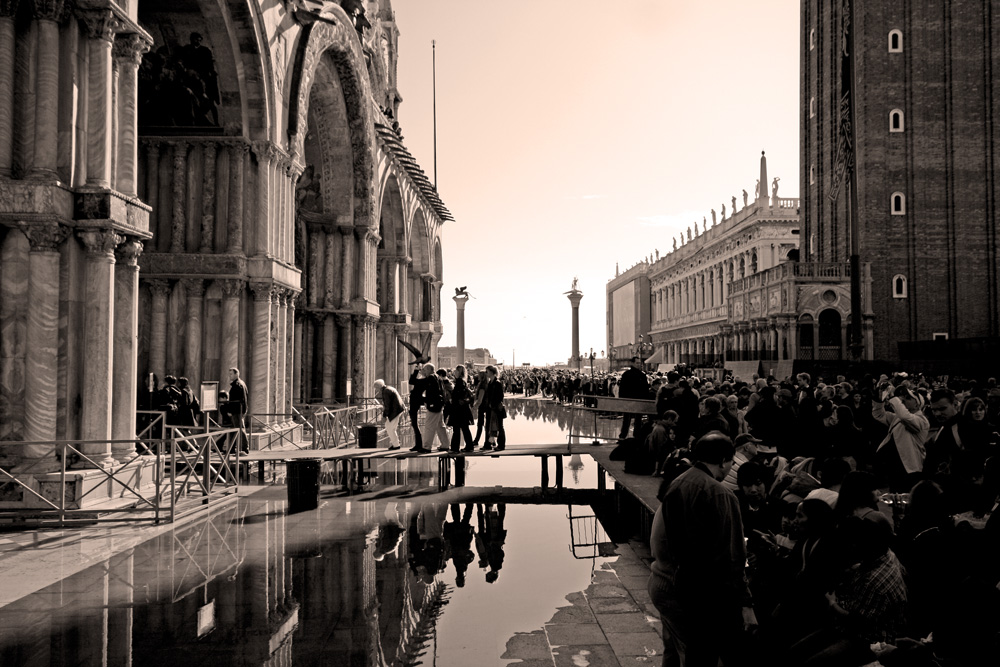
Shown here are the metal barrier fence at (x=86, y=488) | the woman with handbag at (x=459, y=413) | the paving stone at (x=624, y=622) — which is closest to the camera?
the paving stone at (x=624, y=622)

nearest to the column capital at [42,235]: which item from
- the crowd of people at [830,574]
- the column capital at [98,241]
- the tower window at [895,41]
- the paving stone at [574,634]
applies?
the column capital at [98,241]

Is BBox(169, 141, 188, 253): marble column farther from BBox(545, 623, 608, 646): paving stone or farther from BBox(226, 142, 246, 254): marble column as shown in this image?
BBox(545, 623, 608, 646): paving stone

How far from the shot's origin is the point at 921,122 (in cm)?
→ 3834

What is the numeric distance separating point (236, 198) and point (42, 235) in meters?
5.71

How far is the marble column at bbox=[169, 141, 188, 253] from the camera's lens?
14031mm

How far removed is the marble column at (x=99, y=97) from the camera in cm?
933

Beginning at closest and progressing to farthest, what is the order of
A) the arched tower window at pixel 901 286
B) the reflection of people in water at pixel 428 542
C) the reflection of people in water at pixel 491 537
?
1. the reflection of people in water at pixel 428 542
2. the reflection of people in water at pixel 491 537
3. the arched tower window at pixel 901 286

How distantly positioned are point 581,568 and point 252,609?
2897mm

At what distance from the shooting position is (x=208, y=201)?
46.7ft

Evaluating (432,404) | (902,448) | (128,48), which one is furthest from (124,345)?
(902,448)

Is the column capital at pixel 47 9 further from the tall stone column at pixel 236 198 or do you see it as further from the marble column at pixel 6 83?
the tall stone column at pixel 236 198

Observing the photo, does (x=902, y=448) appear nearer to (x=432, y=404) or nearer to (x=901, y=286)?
(x=432, y=404)

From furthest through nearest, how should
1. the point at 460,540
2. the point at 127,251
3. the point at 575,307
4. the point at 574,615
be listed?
the point at 575,307, the point at 127,251, the point at 460,540, the point at 574,615

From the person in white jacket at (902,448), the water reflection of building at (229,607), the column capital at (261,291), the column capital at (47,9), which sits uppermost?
the column capital at (47,9)
